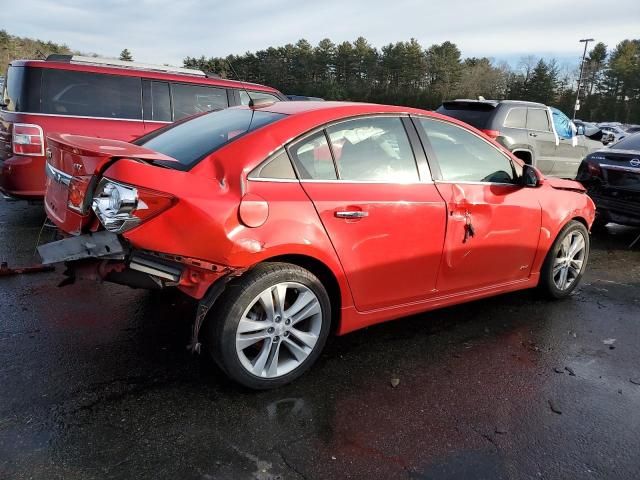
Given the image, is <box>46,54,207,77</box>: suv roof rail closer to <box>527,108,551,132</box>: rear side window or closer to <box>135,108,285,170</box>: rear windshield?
<box>135,108,285,170</box>: rear windshield

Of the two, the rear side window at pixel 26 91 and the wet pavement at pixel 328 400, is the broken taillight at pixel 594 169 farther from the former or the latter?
the rear side window at pixel 26 91

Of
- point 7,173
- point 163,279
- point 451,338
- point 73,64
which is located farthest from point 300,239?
point 73,64

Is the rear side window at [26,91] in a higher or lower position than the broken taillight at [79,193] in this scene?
higher

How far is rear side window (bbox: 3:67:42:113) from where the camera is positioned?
581 centimetres

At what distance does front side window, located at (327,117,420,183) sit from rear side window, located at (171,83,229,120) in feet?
14.2

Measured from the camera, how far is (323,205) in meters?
2.90

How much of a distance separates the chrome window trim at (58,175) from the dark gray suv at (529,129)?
7732 millimetres

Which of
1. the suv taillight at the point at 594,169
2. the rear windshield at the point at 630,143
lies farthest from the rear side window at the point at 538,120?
the suv taillight at the point at 594,169

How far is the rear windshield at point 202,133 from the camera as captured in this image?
115 inches

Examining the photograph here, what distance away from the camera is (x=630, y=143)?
715 centimetres

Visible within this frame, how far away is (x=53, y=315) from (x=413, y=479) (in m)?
2.81

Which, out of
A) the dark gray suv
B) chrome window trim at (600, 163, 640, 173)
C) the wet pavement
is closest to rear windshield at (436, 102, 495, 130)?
the dark gray suv

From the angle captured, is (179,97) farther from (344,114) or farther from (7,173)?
(344,114)

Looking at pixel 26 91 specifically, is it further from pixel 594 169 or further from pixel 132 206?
pixel 594 169
